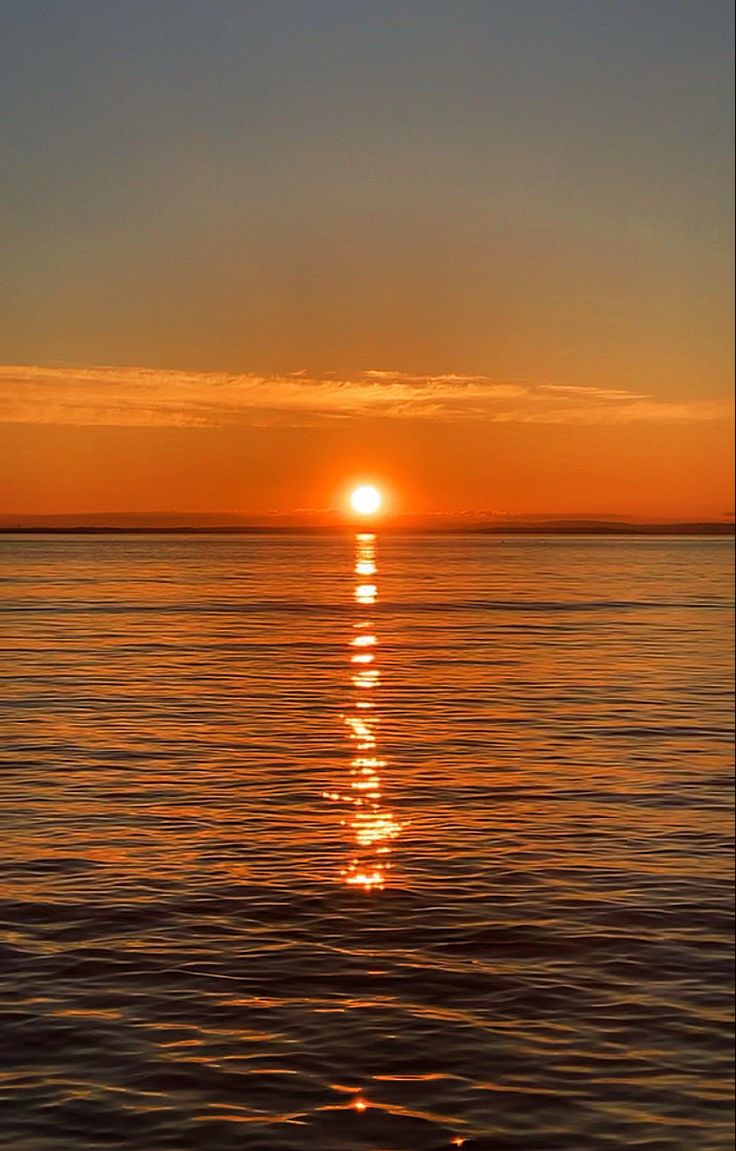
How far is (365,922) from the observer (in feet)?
55.5

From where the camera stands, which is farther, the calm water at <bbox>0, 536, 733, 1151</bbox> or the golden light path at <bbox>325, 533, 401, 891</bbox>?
the golden light path at <bbox>325, 533, 401, 891</bbox>

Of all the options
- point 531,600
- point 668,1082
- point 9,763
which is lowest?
point 668,1082

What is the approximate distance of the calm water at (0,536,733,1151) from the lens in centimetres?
1180

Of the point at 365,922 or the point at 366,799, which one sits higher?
the point at 366,799

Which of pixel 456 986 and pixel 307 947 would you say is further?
pixel 307 947

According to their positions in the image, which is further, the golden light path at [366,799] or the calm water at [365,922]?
the golden light path at [366,799]

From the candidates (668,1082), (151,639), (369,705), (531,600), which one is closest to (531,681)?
(369,705)

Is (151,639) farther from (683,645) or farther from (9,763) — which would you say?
(9,763)

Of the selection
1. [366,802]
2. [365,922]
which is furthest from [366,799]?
[365,922]

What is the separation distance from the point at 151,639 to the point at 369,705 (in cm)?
2584

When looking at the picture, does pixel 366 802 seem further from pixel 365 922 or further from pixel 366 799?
pixel 365 922

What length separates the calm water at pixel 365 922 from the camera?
1180 cm

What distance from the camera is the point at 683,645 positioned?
6191cm

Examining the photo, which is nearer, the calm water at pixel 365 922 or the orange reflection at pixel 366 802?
the calm water at pixel 365 922
